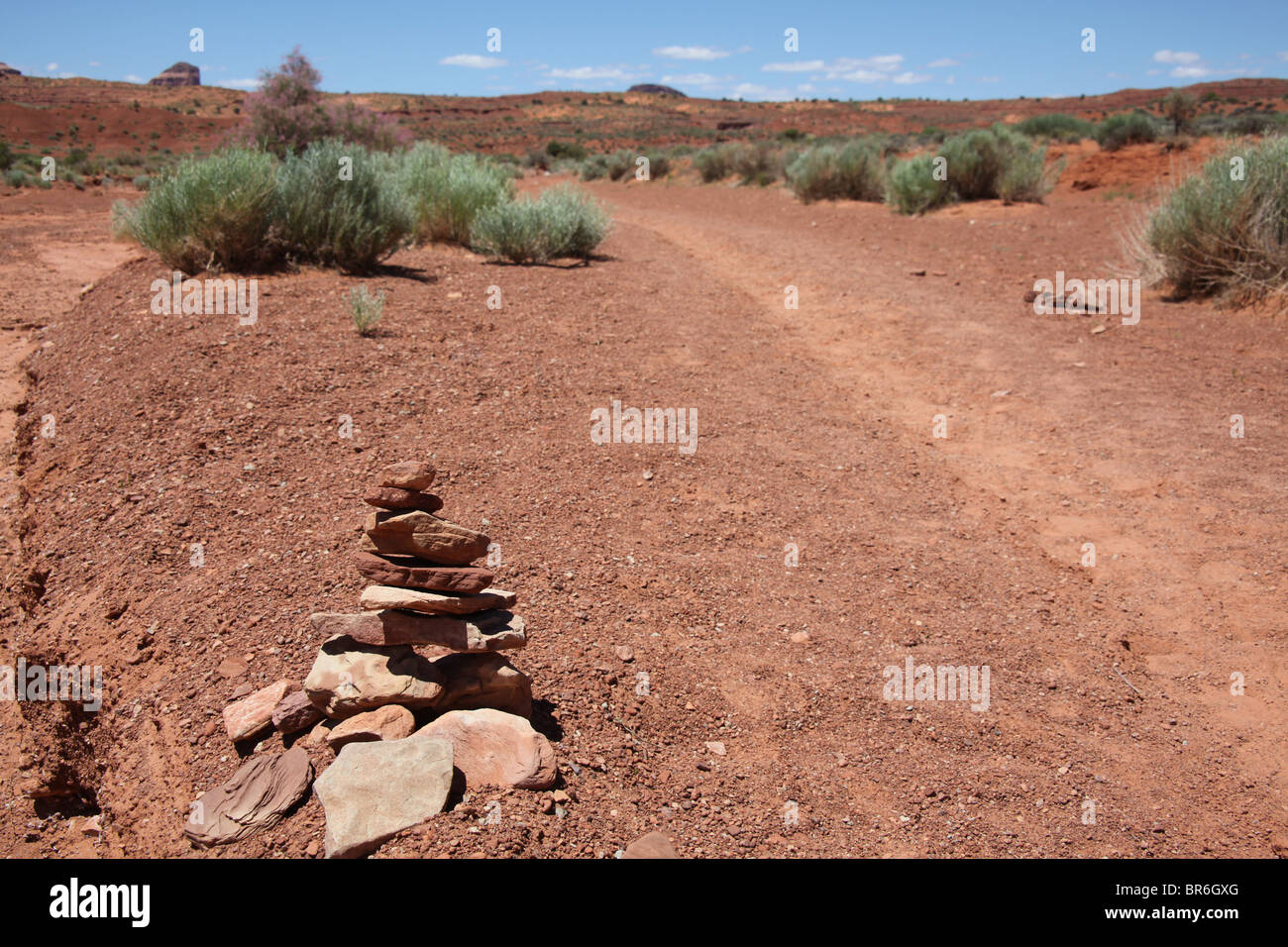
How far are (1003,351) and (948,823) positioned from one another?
5.79m

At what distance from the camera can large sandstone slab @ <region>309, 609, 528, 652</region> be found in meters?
2.74

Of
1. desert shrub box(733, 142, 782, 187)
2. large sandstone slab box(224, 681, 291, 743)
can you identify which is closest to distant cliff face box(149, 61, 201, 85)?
desert shrub box(733, 142, 782, 187)

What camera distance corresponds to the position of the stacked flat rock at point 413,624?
2691 mm

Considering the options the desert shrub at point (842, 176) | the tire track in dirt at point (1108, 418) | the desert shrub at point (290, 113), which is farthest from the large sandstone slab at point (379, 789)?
the desert shrub at point (842, 176)

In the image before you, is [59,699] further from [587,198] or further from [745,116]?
[745,116]

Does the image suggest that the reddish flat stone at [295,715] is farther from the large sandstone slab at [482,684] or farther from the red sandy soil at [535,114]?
the red sandy soil at [535,114]

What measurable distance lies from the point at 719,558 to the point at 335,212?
5.40 m

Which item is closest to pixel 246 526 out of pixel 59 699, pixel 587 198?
pixel 59 699

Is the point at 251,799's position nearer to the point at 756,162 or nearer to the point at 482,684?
the point at 482,684

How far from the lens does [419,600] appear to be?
2.65 m

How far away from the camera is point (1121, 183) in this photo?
16594mm

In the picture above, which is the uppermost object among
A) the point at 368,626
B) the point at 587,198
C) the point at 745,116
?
the point at 745,116

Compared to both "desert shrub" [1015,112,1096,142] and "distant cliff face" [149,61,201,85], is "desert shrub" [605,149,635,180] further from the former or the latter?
"distant cliff face" [149,61,201,85]

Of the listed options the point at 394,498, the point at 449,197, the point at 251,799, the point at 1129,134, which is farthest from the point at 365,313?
the point at 1129,134
